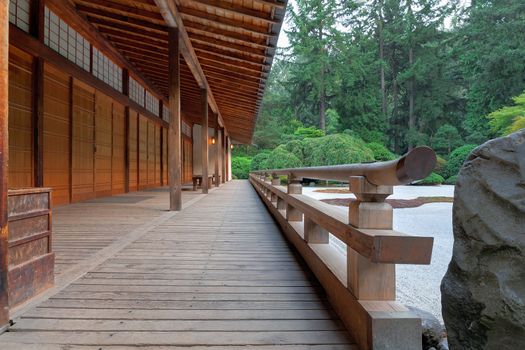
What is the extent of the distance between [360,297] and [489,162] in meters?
0.73

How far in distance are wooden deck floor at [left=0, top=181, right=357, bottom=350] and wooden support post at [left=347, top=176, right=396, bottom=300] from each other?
0.27 m

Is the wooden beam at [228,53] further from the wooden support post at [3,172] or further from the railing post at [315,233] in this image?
the wooden support post at [3,172]

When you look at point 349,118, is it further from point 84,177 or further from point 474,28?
point 84,177

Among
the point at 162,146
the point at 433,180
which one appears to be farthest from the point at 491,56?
the point at 162,146

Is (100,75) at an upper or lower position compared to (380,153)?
upper

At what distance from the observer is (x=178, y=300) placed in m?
2.01

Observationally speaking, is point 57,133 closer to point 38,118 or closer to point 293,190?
point 38,118

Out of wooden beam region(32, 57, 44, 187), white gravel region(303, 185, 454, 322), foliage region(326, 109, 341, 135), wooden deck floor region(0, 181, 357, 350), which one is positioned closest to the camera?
wooden deck floor region(0, 181, 357, 350)

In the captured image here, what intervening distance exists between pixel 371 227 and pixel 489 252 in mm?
430

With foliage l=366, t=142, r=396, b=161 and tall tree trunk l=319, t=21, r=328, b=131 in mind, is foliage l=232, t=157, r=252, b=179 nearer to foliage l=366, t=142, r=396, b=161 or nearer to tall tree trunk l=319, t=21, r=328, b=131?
tall tree trunk l=319, t=21, r=328, b=131

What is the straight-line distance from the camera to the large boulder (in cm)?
110

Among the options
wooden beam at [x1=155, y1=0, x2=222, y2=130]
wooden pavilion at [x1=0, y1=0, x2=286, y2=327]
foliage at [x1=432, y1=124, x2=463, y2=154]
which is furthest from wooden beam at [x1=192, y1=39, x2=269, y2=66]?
foliage at [x1=432, y1=124, x2=463, y2=154]

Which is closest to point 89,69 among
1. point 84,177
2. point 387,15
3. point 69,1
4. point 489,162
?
point 69,1

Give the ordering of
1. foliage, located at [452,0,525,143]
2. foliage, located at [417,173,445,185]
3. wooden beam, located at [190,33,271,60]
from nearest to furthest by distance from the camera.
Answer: wooden beam, located at [190,33,271,60], foliage, located at [417,173,445,185], foliage, located at [452,0,525,143]
